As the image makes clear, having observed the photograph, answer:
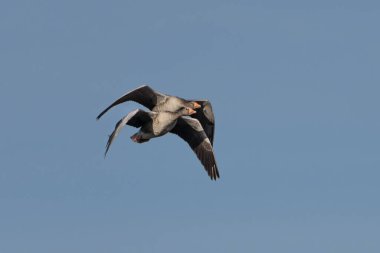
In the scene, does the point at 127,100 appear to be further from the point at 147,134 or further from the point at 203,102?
the point at 203,102

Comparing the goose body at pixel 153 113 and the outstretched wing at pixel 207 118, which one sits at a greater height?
the outstretched wing at pixel 207 118

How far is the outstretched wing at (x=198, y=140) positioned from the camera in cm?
5472

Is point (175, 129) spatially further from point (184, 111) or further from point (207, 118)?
point (184, 111)

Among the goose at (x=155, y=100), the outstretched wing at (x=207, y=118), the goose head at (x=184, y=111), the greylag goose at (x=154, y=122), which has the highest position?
the outstretched wing at (x=207, y=118)

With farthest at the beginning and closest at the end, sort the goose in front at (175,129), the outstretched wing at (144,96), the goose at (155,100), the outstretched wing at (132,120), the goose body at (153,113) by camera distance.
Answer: the goose at (155,100), the outstretched wing at (144,96), the goose in front at (175,129), the goose body at (153,113), the outstretched wing at (132,120)

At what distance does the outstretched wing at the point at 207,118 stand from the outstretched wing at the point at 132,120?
6106mm

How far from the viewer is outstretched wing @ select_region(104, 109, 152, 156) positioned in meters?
47.3

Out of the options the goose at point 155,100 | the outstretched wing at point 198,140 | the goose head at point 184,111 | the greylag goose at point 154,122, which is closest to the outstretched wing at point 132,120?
the greylag goose at point 154,122

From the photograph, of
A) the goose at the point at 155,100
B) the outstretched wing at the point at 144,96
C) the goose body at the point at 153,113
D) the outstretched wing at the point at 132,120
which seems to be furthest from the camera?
the goose at the point at 155,100

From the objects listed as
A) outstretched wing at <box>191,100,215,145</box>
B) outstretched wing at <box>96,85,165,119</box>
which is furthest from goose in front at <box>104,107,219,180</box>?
outstretched wing at <box>191,100,215,145</box>

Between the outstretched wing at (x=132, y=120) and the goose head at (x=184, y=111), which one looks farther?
the goose head at (x=184, y=111)

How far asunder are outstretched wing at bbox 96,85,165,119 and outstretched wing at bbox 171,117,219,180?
365 centimetres

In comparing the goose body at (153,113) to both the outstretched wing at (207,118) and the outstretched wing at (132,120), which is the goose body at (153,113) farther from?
the outstretched wing at (207,118)

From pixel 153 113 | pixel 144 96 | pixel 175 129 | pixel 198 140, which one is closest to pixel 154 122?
pixel 153 113
